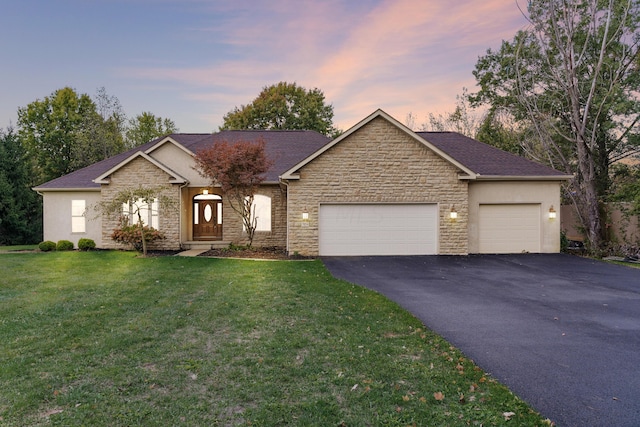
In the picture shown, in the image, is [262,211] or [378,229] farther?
[262,211]

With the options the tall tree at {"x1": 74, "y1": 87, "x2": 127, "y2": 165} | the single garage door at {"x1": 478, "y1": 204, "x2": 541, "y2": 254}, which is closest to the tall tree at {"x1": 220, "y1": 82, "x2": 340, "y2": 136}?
the tall tree at {"x1": 74, "y1": 87, "x2": 127, "y2": 165}

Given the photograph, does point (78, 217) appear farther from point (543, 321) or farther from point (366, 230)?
point (543, 321)

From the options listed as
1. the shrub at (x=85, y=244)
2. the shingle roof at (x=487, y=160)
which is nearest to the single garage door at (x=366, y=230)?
the shingle roof at (x=487, y=160)

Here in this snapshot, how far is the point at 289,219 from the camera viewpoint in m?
13.6

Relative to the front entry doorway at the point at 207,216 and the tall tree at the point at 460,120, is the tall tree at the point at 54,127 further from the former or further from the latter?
the tall tree at the point at 460,120

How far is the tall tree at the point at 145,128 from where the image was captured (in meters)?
35.6

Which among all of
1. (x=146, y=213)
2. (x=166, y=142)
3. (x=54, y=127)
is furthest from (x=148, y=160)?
(x=54, y=127)

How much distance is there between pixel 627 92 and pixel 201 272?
2137 centimetres

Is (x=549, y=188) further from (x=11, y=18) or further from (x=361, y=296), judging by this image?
(x=11, y=18)

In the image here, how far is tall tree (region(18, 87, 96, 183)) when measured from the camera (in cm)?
3231

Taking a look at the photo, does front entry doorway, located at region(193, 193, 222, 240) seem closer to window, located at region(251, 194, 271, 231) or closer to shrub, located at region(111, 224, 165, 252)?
A: window, located at region(251, 194, 271, 231)

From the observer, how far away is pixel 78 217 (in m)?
16.2

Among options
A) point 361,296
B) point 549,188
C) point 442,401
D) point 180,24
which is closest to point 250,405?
point 442,401

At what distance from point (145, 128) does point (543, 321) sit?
3955cm
